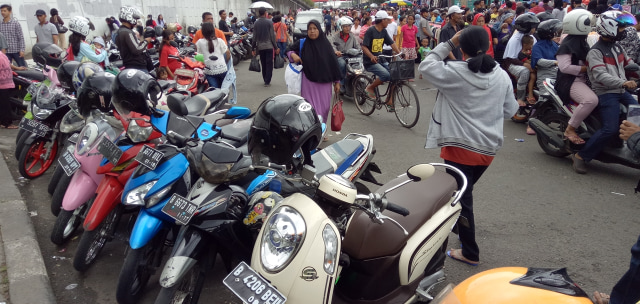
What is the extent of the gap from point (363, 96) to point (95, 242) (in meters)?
5.57

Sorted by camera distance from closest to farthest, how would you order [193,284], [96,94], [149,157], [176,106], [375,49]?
[193,284] < [149,157] < [176,106] < [96,94] < [375,49]

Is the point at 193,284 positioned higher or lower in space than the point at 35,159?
higher


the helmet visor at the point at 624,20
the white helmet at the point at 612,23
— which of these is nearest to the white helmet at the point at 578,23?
the white helmet at the point at 612,23

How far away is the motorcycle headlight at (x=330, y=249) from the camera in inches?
81.7

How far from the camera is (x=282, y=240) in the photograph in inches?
80.8

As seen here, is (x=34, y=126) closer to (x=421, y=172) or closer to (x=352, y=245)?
(x=352, y=245)

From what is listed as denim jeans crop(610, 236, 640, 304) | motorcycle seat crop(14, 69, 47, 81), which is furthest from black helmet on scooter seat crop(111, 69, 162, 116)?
motorcycle seat crop(14, 69, 47, 81)

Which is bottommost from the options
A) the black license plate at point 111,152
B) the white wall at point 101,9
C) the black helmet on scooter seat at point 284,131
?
the white wall at point 101,9

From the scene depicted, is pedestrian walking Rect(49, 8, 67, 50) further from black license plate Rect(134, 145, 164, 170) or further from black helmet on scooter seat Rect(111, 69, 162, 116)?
black license plate Rect(134, 145, 164, 170)

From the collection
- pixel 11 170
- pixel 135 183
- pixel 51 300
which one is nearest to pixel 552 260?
pixel 135 183

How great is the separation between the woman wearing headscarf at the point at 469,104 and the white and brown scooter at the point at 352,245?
Answer: 0.39m

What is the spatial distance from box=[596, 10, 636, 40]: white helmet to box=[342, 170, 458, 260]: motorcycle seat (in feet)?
10.6

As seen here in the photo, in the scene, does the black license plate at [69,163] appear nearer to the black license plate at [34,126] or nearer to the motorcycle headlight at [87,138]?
the motorcycle headlight at [87,138]

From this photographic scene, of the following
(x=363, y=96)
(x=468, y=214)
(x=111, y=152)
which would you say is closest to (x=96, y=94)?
(x=111, y=152)
